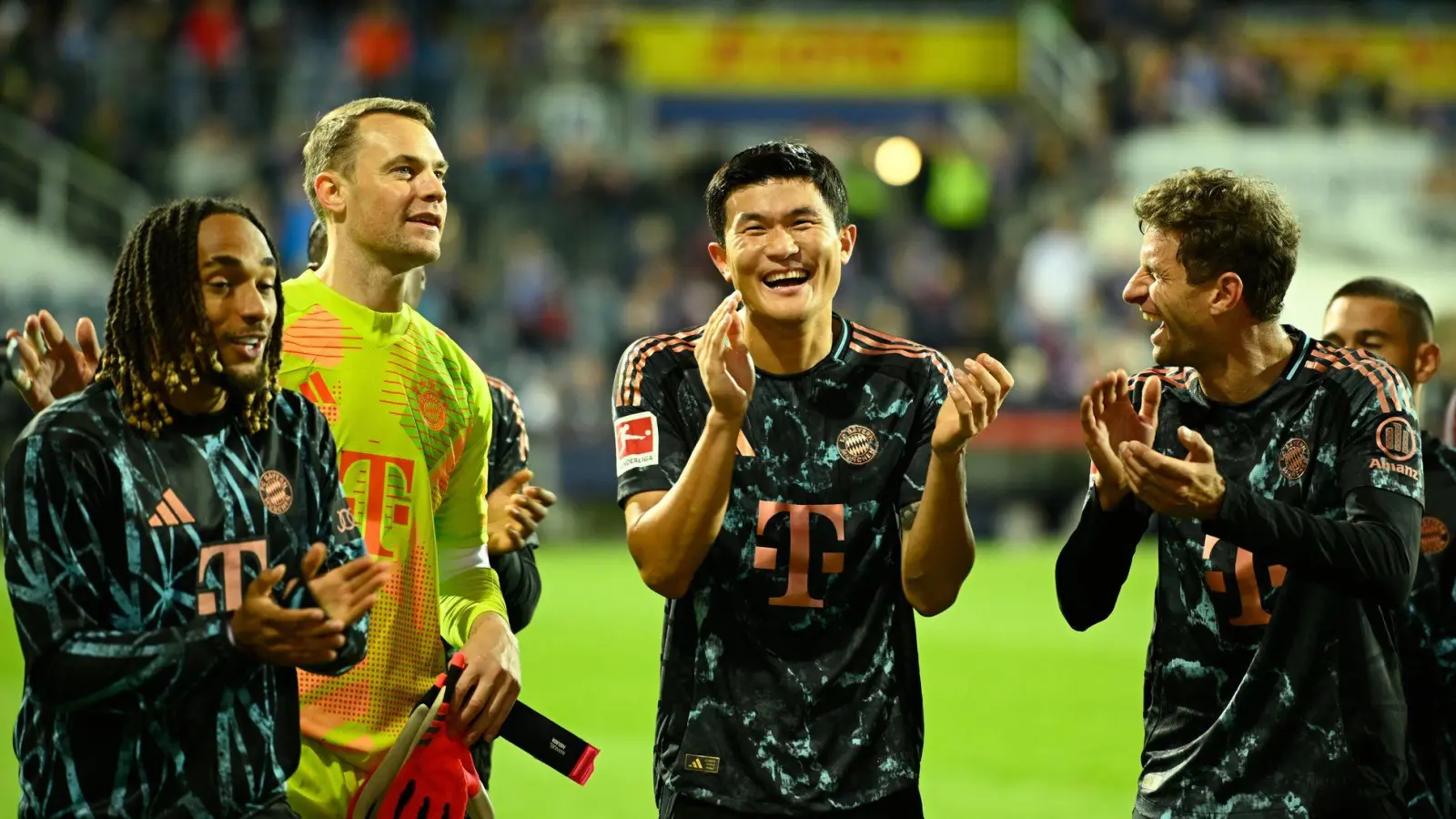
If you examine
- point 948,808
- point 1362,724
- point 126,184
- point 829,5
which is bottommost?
point 948,808

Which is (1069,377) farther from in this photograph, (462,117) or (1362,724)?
(1362,724)

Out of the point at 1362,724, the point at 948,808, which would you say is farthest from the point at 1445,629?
the point at 948,808

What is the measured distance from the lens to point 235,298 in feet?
11.6

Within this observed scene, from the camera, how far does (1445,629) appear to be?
4438 millimetres

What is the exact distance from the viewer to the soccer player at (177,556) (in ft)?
10.7

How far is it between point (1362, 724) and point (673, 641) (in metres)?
1.59

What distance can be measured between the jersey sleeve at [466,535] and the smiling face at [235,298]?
109cm

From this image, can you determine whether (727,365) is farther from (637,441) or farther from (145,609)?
(145,609)

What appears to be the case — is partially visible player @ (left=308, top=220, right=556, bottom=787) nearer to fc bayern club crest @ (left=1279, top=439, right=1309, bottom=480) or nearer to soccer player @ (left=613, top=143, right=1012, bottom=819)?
soccer player @ (left=613, top=143, right=1012, bottom=819)

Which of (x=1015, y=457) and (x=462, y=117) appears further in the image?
(x=462, y=117)

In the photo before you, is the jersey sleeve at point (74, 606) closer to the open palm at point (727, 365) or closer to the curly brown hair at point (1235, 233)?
the open palm at point (727, 365)

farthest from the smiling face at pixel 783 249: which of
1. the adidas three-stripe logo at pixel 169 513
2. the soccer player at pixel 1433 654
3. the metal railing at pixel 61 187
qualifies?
the metal railing at pixel 61 187

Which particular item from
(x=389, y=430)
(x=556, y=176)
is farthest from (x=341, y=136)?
(x=556, y=176)

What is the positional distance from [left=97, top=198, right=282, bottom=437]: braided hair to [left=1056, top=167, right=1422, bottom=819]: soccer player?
1.92 m
